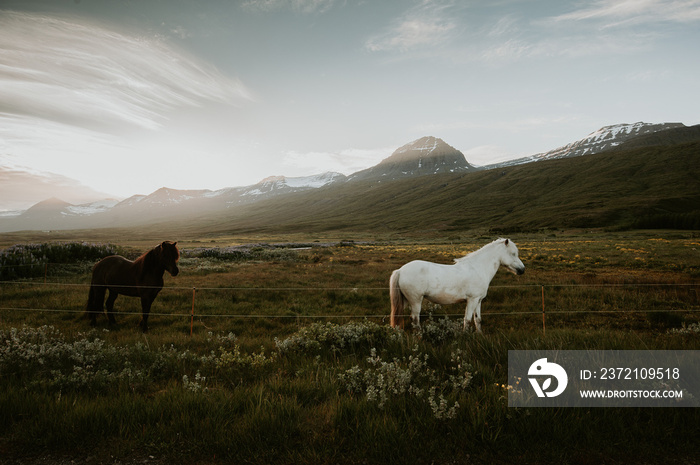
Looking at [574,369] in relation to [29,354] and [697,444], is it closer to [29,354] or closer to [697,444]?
[697,444]

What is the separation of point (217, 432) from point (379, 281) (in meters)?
13.6

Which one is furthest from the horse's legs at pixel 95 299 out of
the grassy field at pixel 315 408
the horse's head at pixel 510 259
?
the horse's head at pixel 510 259

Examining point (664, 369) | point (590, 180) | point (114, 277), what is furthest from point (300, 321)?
point (590, 180)

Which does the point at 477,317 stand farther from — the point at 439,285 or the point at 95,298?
the point at 95,298

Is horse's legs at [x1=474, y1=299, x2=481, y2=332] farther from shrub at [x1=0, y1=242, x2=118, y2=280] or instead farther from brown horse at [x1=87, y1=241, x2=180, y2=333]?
shrub at [x1=0, y1=242, x2=118, y2=280]

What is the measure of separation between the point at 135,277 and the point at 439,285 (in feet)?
30.0

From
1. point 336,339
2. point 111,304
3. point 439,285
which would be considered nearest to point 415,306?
point 439,285

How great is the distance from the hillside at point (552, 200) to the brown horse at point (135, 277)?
87.2 metres

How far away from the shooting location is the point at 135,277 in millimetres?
9219

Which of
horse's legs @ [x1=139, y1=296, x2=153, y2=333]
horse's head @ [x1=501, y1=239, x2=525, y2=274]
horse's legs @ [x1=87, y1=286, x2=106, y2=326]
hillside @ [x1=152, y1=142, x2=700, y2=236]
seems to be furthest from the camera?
hillside @ [x1=152, y1=142, x2=700, y2=236]

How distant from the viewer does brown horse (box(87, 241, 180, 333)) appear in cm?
908

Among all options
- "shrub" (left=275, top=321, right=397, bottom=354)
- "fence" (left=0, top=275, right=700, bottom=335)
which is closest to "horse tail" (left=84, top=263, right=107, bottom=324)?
"fence" (left=0, top=275, right=700, bottom=335)

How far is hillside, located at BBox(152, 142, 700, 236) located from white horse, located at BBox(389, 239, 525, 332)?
83148 mm

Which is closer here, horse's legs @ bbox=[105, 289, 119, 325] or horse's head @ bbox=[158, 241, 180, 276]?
horse's head @ bbox=[158, 241, 180, 276]
